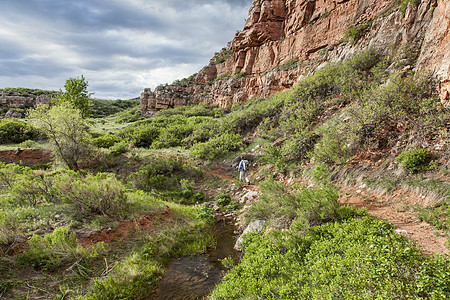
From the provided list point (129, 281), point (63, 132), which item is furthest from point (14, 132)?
point (129, 281)

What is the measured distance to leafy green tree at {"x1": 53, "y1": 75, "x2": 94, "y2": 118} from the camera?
26.9m

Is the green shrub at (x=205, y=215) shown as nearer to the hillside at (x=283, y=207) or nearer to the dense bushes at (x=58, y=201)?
the hillside at (x=283, y=207)

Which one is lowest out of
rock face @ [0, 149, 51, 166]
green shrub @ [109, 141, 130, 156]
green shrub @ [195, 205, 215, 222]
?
green shrub @ [195, 205, 215, 222]

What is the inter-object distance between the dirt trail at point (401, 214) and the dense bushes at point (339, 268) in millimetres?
591

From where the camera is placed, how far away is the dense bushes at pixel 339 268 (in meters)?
2.38

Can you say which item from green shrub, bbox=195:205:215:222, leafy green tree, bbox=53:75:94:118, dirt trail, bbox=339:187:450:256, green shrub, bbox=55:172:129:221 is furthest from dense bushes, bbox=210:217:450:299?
leafy green tree, bbox=53:75:94:118

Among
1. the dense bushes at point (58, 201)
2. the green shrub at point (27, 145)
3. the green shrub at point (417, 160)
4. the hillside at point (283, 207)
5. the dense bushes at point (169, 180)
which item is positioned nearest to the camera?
the hillside at point (283, 207)

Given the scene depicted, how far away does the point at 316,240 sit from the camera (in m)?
4.38

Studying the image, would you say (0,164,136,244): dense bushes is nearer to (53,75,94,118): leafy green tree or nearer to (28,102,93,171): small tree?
(28,102,93,171): small tree

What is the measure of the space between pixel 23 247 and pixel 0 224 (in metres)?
0.79

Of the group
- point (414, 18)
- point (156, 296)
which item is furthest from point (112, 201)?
point (414, 18)

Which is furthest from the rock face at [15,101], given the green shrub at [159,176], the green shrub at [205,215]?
the green shrub at [205,215]

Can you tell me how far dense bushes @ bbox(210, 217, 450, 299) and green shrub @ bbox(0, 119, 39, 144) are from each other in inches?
915

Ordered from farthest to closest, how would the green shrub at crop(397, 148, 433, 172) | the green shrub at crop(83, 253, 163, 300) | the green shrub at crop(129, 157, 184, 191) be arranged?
the green shrub at crop(129, 157, 184, 191) < the green shrub at crop(397, 148, 433, 172) < the green shrub at crop(83, 253, 163, 300)
